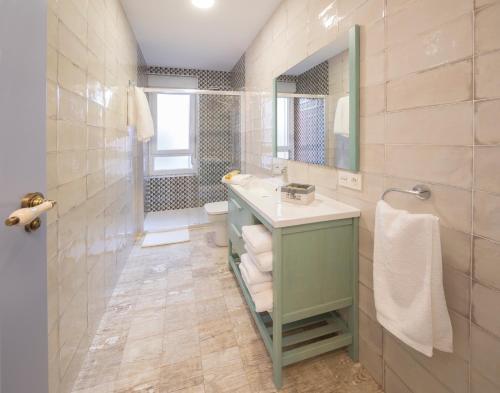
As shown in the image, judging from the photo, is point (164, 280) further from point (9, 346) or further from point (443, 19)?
point (443, 19)

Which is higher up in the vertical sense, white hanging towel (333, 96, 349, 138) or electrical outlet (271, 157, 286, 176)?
white hanging towel (333, 96, 349, 138)

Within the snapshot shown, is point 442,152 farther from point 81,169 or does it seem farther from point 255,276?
point 81,169

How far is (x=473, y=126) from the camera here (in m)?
0.85

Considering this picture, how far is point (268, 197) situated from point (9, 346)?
145 cm

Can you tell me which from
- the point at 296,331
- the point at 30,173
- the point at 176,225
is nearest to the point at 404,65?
the point at 30,173

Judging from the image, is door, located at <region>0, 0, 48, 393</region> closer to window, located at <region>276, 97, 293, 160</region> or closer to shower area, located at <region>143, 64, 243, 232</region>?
window, located at <region>276, 97, 293, 160</region>

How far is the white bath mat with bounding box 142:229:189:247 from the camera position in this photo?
10.0 ft

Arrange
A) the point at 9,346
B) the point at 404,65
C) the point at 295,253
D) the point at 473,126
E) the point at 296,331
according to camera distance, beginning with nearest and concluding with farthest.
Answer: the point at 9,346 → the point at 473,126 → the point at 404,65 → the point at 295,253 → the point at 296,331

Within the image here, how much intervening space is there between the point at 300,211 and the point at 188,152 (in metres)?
3.22

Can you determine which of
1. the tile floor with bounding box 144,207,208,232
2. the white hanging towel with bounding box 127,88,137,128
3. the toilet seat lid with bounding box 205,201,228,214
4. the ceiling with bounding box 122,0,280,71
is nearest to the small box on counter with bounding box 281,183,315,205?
the toilet seat lid with bounding box 205,201,228,214

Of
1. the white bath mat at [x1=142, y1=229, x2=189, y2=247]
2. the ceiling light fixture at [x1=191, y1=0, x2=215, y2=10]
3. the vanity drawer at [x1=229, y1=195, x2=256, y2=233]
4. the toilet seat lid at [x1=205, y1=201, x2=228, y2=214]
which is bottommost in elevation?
the white bath mat at [x1=142, y1=229, x2=189, y2=247]

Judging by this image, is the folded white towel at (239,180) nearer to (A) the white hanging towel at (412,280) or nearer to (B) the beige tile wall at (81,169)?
(B) the beige tile wall at (81,169)

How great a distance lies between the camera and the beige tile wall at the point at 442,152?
0.82 meters

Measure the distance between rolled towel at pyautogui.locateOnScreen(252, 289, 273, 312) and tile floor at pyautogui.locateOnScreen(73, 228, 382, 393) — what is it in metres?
0.33
